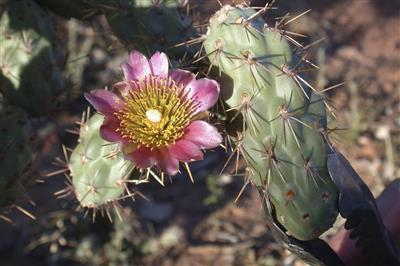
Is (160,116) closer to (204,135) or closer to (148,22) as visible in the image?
(204,135)

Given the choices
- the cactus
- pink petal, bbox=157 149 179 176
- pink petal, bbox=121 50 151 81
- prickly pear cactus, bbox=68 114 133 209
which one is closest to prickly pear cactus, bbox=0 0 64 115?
the cactus

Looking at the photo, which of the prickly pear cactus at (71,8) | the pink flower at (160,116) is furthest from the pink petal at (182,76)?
the prickly pear cactus at (71,8)

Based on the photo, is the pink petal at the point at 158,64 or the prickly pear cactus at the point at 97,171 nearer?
the pink petal at the point at 158,64

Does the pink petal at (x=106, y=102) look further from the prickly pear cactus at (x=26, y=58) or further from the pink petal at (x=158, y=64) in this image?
the prickly pear cactus at (x=26, y=58)

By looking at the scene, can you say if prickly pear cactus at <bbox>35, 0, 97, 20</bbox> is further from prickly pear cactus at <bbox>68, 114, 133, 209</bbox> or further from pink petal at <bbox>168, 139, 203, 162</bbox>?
pink petal at <bbox>168, 139, 203, 162</bbox>

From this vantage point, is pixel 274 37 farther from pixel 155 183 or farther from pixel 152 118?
pixel 155 183

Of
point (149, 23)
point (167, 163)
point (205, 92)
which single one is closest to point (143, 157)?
point (167, 163)
